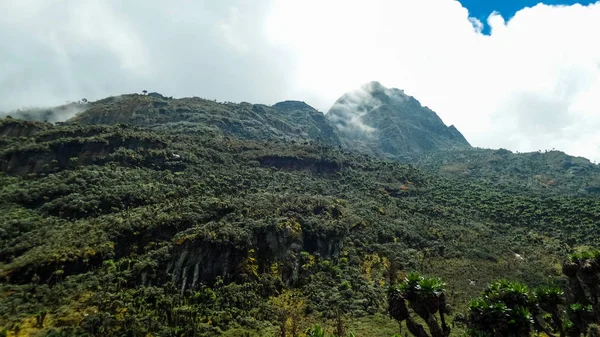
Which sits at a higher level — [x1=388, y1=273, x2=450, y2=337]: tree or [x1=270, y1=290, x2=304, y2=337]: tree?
[x1=388, y1=273, x2=450, y2=337]: tree

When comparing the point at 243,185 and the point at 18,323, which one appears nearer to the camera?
the point at 18,323

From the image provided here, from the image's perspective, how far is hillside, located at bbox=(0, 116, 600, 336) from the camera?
239ft

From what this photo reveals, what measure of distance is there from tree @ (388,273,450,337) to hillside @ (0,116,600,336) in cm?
4055

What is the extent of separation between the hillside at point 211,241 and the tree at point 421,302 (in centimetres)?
4055

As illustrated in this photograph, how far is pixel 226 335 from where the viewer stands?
67.4 meters

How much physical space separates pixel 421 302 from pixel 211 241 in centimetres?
→ 6554

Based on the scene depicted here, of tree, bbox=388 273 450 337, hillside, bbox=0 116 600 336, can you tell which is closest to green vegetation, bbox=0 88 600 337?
tree, bbox=388 273 450 337

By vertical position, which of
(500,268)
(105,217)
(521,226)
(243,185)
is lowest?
(500,268)

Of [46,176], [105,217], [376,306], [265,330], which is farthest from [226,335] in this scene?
[46,176]

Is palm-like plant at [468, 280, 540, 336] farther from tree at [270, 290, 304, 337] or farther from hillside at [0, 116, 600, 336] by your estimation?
hillside at [0, 116, 600, 336]

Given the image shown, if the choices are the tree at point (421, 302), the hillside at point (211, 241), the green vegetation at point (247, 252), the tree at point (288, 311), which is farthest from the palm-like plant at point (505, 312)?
the hillside at point (211, 241)

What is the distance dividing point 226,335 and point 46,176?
103573 millimetres

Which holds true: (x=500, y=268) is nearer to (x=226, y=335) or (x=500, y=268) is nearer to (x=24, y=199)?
(x=226, y=335)

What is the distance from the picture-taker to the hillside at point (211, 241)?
72750mm
